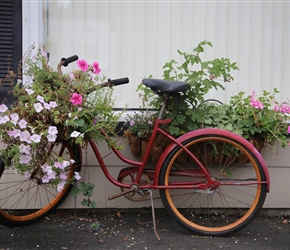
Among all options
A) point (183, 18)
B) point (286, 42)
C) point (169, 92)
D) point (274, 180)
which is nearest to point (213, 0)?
point (183, 18)

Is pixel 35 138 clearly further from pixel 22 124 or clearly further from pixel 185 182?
pixel 185 182

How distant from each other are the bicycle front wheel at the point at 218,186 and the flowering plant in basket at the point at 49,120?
67 centimetres

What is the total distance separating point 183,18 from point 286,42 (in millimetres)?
930

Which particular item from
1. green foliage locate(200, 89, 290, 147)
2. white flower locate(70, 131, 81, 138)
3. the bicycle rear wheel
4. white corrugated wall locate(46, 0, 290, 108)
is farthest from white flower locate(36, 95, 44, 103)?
green foliage locate(200, 89, 290, 147)

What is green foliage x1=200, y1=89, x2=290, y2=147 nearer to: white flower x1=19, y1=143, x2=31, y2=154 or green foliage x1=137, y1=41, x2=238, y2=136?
green foliage x1=137, y1=41, x2=238, y2=136

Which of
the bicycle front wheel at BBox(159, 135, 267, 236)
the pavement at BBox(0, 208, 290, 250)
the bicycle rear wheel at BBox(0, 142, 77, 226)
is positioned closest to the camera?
the pavement at BBox(0, 208, 290, 250)

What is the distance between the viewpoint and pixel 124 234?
368 centimetres

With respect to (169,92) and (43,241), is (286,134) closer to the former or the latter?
(169,92)

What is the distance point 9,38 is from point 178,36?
1433 mm

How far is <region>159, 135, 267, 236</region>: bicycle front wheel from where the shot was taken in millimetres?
3566

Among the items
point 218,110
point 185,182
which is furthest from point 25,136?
point 218,110

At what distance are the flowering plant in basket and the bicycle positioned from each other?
0.49 ft

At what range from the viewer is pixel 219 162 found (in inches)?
158

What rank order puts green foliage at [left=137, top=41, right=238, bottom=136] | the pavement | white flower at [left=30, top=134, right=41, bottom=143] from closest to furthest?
1. white flower at [left=30, top=134, right=41, bottom=143]
2. the pavement
3. green foliage at [left=137, top=41, right=238, bottom=136]
